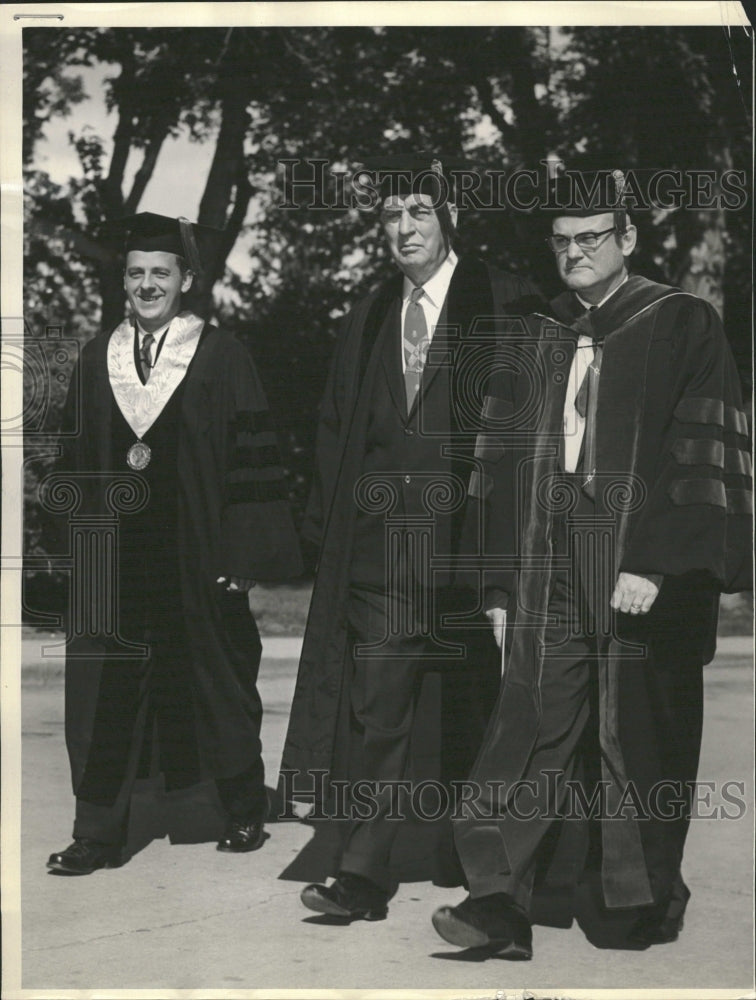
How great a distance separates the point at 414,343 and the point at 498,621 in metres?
0.99

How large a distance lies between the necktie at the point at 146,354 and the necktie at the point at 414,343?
2.91 feet

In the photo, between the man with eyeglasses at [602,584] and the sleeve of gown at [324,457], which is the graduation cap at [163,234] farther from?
the man with eyeglasses at [602,584]

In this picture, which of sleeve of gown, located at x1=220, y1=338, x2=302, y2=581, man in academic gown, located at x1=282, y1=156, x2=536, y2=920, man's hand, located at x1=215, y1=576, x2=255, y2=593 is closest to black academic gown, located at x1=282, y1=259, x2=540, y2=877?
man in academic gown, located at x1=282, y1=156, x2=536, y2=920

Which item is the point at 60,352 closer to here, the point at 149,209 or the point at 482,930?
the point at 149,209

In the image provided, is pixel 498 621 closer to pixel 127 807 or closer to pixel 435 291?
pixel 435 291

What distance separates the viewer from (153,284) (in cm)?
459

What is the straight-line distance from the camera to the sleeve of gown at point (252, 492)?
453cm

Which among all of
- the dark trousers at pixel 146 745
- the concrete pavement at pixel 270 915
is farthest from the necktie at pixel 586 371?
the dark trousers at pixel 146 745

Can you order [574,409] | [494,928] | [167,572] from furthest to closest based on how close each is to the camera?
[167,572]
[574,409]
[494,928]

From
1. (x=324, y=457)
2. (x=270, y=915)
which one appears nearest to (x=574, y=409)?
(x=324, y=457)

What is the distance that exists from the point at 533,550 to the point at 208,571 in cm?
112

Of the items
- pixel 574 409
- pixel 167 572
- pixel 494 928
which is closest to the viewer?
pixel 494 928

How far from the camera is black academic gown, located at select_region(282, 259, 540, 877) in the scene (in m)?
4.44

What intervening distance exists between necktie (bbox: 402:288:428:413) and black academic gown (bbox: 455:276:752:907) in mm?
261
